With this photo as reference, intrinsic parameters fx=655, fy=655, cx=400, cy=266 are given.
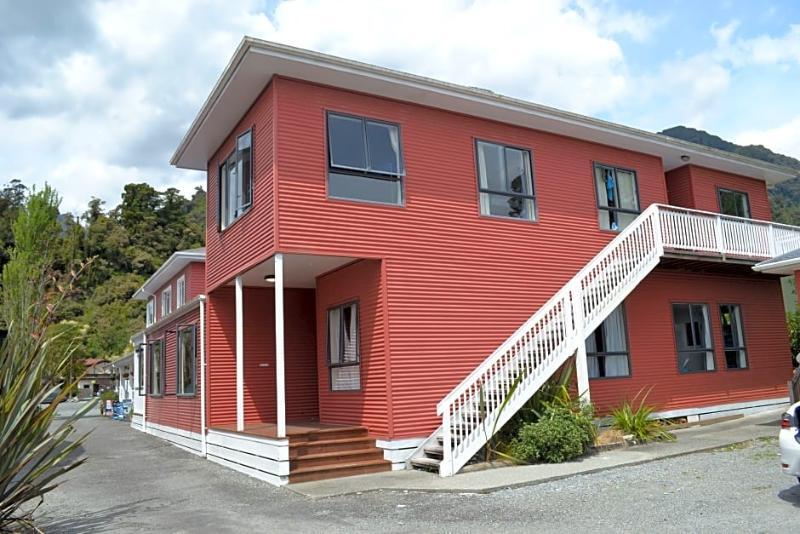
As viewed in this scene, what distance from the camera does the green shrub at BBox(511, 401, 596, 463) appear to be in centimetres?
984

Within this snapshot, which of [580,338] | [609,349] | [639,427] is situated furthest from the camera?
[609,349]

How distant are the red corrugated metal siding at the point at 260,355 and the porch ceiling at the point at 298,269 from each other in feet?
2.20

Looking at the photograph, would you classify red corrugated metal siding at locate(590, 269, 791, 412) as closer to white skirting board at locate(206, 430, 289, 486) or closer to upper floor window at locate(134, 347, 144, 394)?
white skirting board at locate(206, 430, 289, 486)

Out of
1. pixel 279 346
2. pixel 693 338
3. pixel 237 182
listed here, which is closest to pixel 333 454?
pixel 279 346

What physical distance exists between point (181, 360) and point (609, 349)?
10147 millimetres

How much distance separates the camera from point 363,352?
11.5m

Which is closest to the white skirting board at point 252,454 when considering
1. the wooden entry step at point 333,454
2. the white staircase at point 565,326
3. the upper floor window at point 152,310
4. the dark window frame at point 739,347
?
the wooden entry step at point 333,454

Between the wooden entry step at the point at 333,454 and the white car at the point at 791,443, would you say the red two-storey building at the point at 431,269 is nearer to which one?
the wooden entry step at the point at 333,454

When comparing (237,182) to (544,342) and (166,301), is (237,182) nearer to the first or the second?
(544,342)

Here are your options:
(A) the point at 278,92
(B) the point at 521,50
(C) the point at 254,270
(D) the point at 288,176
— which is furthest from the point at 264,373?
(B) the point at 521,50

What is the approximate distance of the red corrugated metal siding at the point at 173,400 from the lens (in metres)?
14.8

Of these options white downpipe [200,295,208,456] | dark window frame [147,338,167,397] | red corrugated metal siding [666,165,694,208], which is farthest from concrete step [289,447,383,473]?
red corrugated metal siding [666,165,694,208]

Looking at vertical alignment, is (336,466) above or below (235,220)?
below

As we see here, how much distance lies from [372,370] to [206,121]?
5747mm
